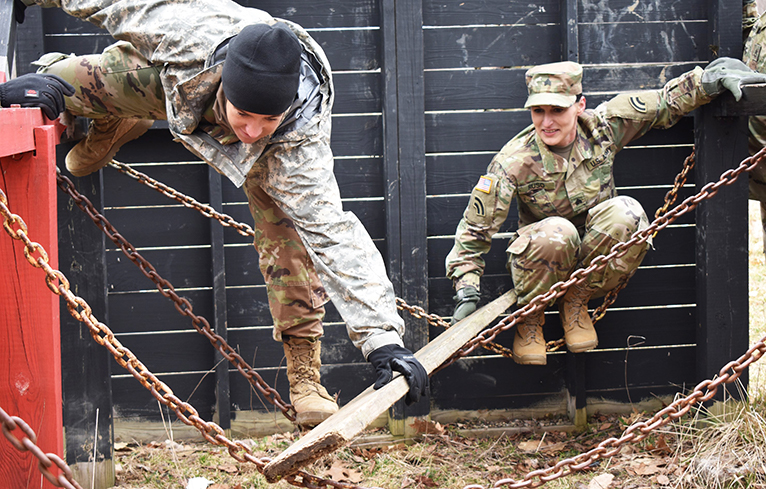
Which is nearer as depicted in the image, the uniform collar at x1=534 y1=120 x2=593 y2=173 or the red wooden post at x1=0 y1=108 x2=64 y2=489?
the red wooden post at x1=0 y1=108 x2=64 y2=489

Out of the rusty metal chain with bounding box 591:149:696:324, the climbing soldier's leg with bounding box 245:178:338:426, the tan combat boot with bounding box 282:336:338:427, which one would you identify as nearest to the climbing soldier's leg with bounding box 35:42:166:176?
the climbing soldier's leg with bounding box 245:178:338:426

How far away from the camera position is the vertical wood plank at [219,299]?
3.81 m

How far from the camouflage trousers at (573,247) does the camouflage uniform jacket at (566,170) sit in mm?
131

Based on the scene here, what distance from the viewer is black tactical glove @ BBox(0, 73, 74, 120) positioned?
2.39 m

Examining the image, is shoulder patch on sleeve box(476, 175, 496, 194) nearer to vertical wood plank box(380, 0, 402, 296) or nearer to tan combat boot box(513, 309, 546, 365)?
vertical wood plank box(380, 0, 402, 296)

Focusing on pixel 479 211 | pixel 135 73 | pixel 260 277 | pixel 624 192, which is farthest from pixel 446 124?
pixel 135 73

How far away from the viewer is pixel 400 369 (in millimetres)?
2404

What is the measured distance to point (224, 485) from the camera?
11.5 feet

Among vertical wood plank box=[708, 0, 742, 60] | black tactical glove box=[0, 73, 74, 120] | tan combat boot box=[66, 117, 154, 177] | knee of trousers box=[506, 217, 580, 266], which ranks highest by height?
vertical wood plank box=[708, 0, 742, 60]

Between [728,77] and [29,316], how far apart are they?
119 inches

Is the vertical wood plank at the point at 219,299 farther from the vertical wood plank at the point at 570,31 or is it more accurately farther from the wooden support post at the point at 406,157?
the vertical wood plank at the point at 570,31

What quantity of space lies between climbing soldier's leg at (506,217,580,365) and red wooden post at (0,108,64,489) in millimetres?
2002

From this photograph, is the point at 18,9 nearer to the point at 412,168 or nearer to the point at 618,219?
the point at 412,168

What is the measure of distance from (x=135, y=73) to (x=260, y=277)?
1445mm
